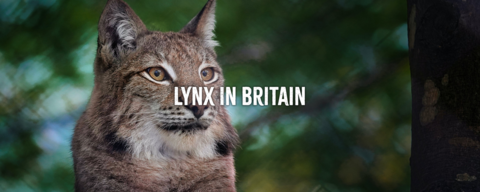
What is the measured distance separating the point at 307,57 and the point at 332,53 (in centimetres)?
15

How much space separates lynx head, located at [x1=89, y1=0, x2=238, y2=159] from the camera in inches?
79.8

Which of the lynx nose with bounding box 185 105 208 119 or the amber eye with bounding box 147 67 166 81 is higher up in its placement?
the amber eye with bounding box 147 67 166 81

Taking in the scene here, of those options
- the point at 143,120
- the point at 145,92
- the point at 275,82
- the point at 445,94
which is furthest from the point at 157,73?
the point at 445,94

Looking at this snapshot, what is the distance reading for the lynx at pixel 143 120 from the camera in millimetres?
2023

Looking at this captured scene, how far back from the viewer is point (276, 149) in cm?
290

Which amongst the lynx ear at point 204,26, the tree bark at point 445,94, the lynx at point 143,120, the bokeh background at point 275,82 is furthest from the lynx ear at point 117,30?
the tree bark at point 445,94

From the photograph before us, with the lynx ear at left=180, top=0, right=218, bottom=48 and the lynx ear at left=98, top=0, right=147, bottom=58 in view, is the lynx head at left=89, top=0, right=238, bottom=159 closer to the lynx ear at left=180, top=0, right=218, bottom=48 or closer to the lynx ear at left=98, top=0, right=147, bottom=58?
the lynx ear at left=98, top=0, right=147, bottom=58

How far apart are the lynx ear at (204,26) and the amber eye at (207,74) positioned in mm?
161

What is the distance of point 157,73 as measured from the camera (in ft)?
6.76

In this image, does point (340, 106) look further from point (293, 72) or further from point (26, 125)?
point (26, 125)

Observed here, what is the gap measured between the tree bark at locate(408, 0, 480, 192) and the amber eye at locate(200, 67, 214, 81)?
2.79 feet

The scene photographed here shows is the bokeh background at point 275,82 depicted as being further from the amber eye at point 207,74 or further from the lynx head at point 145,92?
the lynx head at point 145,92

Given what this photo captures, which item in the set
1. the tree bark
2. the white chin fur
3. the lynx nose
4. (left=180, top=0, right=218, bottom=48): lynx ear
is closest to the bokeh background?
(left=180, top=0, right=218, bottom=48): lynx ear

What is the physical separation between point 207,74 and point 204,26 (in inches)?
10.8
